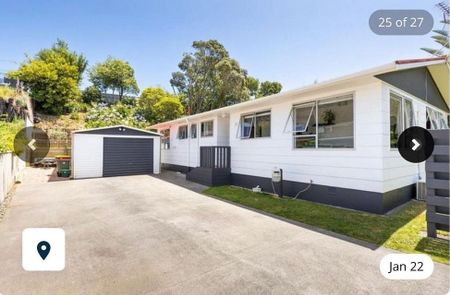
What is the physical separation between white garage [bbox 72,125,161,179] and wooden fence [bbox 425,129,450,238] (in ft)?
39.1

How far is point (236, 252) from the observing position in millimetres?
3318

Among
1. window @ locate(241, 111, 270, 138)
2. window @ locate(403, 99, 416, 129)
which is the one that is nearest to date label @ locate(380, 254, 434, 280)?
window @ locate(403, 99, 416, 129)

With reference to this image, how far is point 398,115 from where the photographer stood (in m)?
6.00

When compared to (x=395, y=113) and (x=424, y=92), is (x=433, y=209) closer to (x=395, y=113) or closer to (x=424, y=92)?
(x=395, y=113)

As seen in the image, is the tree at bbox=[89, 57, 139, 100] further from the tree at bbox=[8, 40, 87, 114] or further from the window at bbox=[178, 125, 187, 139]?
the window at bbox=[178, 125, 187, 139]

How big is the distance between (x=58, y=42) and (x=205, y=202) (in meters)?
30.2

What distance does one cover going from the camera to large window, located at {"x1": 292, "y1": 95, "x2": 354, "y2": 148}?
5.80m

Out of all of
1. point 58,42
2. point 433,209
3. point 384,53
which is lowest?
point 433,209

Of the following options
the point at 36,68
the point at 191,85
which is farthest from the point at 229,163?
the point at 36,68

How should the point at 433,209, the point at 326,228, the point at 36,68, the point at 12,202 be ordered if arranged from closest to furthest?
the point at 433,209 < the point at 326,228 < the point at 12,202 < the point at 36,68

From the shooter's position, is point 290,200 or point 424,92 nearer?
point 290,200

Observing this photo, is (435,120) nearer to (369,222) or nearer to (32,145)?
(369,222)

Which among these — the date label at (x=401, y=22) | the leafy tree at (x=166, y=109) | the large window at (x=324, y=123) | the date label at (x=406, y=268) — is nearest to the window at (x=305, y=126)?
the large window at (x=324, y=123)

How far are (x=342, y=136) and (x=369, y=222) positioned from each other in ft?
7.22
